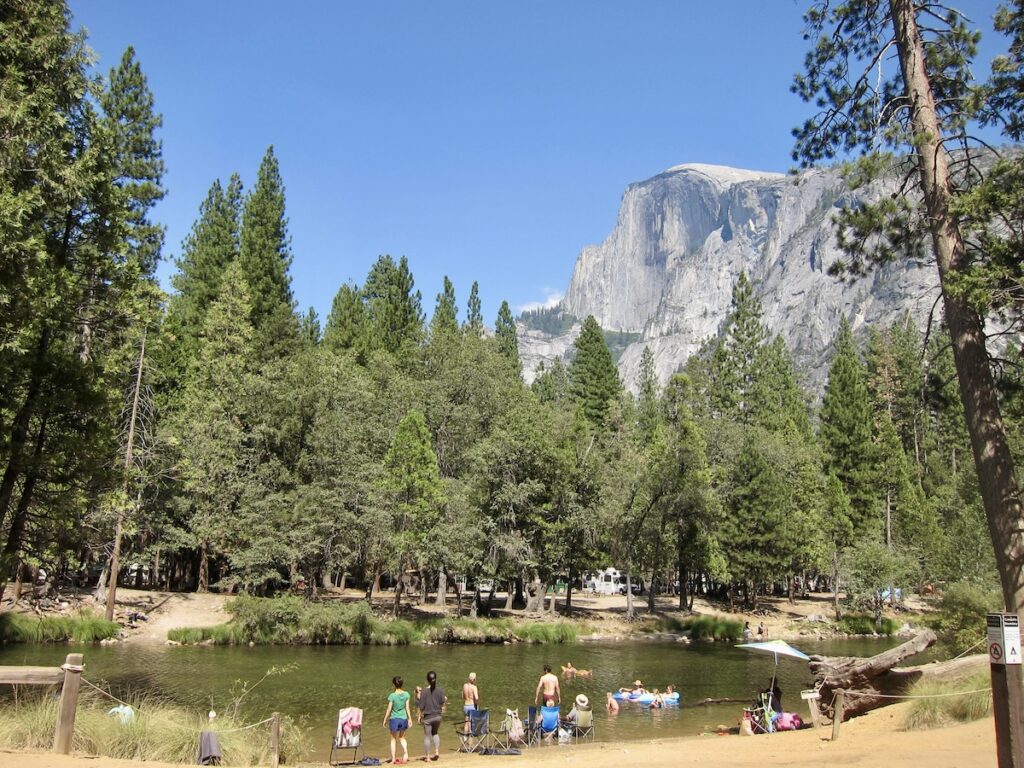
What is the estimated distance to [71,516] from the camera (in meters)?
14.6

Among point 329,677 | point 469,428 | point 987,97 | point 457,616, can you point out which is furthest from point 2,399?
point 469,428

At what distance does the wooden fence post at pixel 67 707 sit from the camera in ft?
31.0

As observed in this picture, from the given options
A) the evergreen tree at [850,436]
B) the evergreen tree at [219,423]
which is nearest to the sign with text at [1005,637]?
the evergreen tree at [219,423]

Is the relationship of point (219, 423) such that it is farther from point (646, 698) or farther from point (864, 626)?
point (864, 626)

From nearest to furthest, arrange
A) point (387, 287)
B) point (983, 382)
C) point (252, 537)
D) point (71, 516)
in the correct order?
point (983, 382) < point (71, 516) < point (252, 537) < point (387, 287)

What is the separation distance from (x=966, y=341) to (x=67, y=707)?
13852 millimetres

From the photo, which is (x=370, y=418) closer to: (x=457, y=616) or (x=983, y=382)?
(x=457, y=616)

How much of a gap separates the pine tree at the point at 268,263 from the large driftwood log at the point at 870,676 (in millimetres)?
39404

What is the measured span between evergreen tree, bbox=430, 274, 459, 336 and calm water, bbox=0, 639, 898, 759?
35.3m

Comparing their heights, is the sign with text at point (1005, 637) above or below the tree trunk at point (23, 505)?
below

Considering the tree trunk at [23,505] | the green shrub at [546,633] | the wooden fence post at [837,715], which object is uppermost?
the tree trunk at [23,505]

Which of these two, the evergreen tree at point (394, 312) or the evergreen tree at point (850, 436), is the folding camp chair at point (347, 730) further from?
the evergreen tree at point (850, 436)

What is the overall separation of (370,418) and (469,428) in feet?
25.2

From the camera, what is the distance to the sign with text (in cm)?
759
